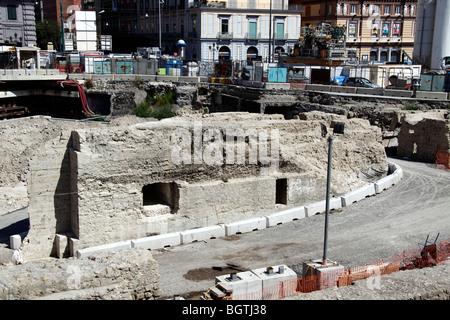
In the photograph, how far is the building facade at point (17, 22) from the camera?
45094mm

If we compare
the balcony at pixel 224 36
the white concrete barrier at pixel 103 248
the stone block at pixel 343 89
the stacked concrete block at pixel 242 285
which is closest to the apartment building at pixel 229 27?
the balcony at pixel 224 36

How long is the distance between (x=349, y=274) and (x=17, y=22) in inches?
1667

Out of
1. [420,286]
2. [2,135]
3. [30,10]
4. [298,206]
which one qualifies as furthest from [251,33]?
[420,286]

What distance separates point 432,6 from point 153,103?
70.9 feet

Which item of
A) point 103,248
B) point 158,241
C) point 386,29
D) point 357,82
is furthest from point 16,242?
point 386,29

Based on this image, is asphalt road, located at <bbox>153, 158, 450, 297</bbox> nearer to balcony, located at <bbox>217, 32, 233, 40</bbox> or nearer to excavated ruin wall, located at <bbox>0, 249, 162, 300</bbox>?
excavated ruin wall, located at <bbox>0, 249, 162, 300</bbox>

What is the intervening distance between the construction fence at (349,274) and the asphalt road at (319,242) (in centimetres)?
96

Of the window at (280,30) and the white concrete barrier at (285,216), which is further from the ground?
the window at (280,30)

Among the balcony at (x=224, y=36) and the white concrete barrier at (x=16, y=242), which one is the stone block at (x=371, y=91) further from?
the balcony at (x=224, y=36)

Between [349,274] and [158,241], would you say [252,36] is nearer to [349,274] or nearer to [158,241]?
[158,241]

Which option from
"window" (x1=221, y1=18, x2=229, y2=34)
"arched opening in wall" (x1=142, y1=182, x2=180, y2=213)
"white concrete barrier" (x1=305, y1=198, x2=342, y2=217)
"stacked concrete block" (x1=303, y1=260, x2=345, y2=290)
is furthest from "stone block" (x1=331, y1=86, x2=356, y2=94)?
"window" (x1=221, y1=18, x2=229, y2=34)

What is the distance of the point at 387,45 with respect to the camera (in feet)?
197

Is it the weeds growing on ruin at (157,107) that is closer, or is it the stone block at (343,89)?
the stone block at (343,89)

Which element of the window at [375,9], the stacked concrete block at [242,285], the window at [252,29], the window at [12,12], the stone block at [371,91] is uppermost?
the window at [375,9]
